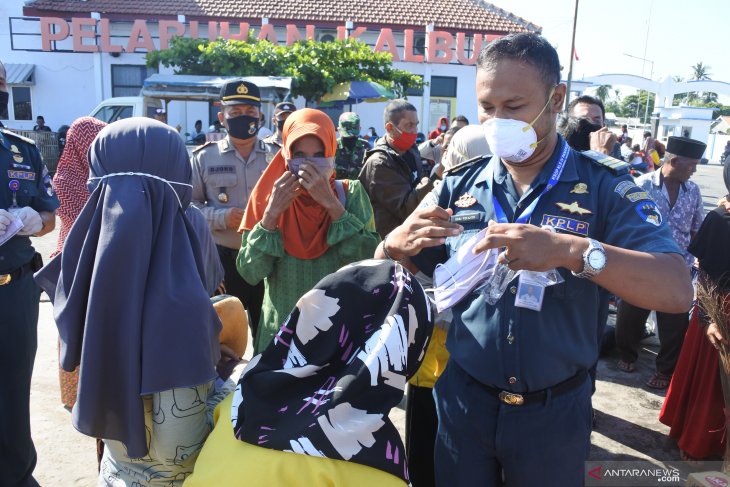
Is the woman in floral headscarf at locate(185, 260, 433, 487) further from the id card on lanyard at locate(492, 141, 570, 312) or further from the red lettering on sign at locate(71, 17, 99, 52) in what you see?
the red lettering on sign at locate(71, 17, 99, 52)

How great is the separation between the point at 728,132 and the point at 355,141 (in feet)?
163

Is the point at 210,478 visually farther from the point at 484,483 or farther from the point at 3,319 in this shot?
the point at 3,319

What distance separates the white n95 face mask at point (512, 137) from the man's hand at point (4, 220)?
2432 millimetres

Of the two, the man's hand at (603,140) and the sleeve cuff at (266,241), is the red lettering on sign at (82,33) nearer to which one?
the man's hand at (603,140)

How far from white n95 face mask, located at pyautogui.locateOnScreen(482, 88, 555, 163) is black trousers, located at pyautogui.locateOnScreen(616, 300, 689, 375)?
303 centimetres

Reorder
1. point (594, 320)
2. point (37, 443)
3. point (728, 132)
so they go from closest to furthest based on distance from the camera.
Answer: point (594, 320)
point (37, 443)
point (728, 132)

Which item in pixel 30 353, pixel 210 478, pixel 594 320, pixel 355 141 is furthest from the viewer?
pixel 355 141

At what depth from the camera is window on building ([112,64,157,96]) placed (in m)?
21.9

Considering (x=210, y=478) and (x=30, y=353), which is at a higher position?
(x=210, y=478)

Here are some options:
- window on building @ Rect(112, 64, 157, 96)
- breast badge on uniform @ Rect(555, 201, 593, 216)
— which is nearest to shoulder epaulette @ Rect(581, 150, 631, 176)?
breast badge on uniform @ Rect(555, 201, 593, 216)

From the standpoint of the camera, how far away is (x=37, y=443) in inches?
141

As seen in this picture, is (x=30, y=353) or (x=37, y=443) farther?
(x=37, y=443)

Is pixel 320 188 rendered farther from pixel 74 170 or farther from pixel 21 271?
pixel 21 271

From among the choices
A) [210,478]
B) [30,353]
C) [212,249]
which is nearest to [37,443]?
[30,353]
